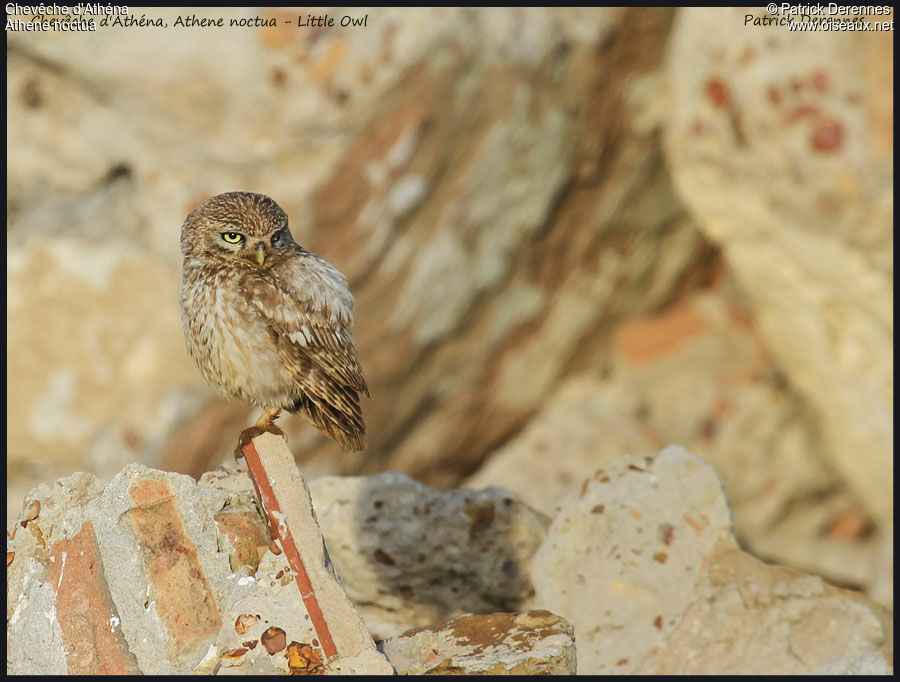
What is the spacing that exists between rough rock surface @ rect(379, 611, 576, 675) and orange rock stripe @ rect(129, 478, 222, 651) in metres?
0.79

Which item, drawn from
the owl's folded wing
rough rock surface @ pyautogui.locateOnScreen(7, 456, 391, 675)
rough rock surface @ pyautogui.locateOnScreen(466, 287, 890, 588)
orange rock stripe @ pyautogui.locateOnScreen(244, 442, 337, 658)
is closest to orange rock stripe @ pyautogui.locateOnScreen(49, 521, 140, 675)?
rough rock surface @ pyautogui.locateOnScreen(7, 456, 391, 675)

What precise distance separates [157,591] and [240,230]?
157 centimetres

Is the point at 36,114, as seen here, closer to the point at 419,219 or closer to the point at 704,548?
the point at 419,219

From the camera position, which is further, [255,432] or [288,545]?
[255,432]

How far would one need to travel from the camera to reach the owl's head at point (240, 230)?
5363mm

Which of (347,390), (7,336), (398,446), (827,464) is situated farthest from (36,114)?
(827,464)

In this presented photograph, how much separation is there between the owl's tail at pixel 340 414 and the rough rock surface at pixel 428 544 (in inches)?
49.6

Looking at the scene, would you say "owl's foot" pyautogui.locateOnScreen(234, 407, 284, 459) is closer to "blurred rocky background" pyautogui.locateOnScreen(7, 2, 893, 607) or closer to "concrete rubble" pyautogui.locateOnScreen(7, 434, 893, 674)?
"concrete rubble" pyautogui.locateOnScreen(7, 434, 893, 674)

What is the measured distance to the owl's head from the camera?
5.36 m

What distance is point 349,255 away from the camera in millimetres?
9539

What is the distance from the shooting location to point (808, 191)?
975 cm

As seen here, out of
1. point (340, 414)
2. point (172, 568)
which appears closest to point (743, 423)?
point (340, 414)

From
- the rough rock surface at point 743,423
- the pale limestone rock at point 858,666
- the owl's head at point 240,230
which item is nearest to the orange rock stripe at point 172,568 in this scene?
the owl's head at point 240,230

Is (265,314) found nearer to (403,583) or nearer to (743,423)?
(403,583)
